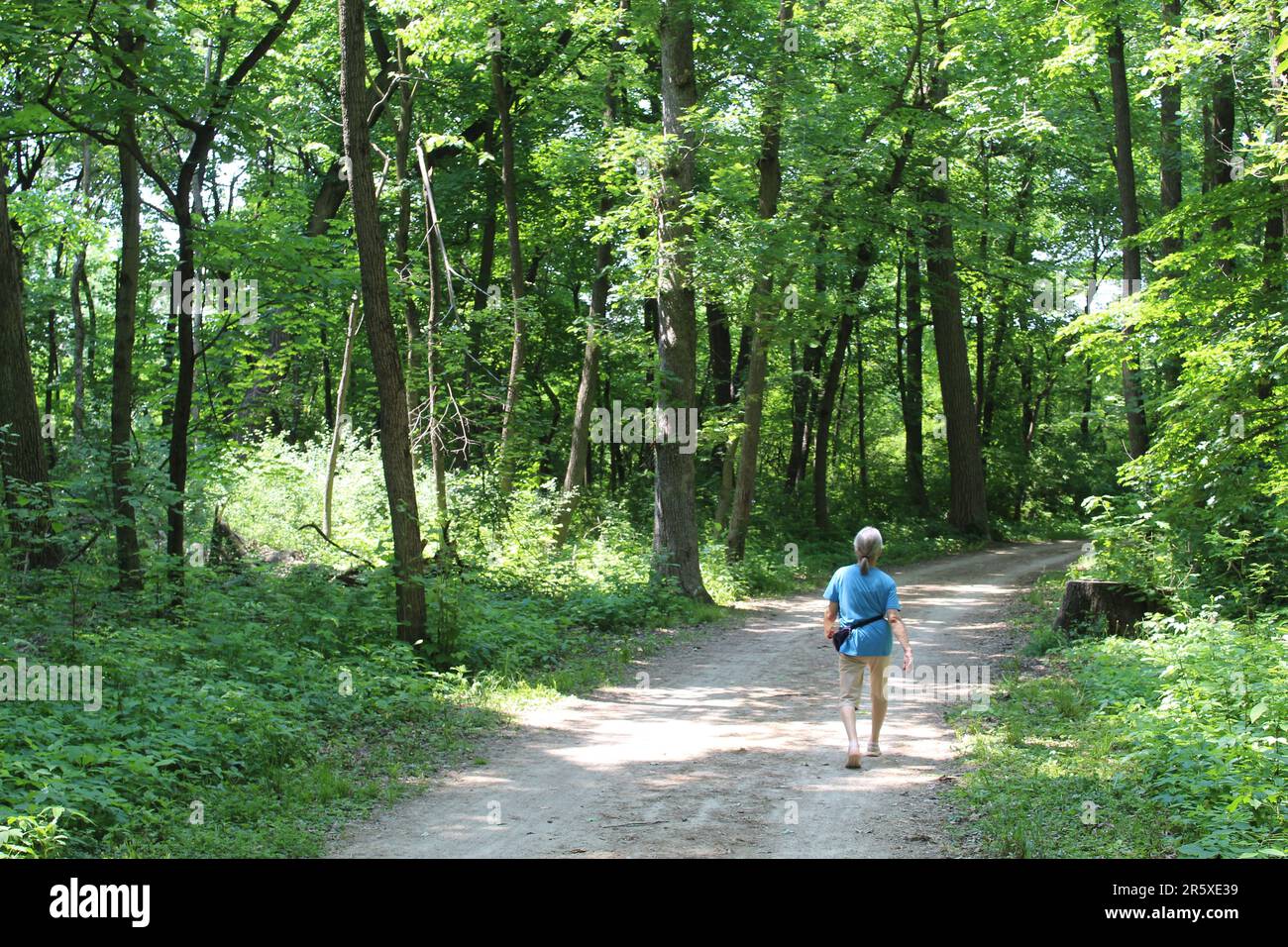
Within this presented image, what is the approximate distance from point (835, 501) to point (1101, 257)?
54.8 feet

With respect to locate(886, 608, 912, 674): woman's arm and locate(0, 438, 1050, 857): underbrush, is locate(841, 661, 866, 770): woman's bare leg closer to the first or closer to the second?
locate(886, 608, 912, 674): woman's arm

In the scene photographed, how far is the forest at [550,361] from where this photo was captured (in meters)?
7.85

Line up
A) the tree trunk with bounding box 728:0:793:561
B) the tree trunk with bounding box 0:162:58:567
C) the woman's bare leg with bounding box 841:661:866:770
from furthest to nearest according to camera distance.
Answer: the tree trunk with bounding box 728:0:793:561, the tree trunk with bounding box 0:162:58:567, the woman's bare leg with bounding box 841:661:866:770

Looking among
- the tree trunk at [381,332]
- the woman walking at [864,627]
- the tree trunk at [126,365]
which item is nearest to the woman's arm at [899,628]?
the woman walking at [864,627]

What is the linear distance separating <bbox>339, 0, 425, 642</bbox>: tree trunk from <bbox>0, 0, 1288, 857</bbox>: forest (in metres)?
0.05

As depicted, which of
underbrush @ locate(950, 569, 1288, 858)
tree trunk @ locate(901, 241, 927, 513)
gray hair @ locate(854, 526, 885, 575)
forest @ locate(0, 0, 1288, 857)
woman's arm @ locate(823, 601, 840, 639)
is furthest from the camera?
tree trunk @ locate(901, 241, 927, 513)

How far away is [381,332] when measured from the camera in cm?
1159

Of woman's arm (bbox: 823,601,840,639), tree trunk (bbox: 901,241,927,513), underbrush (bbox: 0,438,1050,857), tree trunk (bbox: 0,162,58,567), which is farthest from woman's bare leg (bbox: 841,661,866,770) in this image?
tree trunk (bbox: 901,241,927,513)

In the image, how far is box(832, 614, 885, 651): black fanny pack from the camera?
27.0ft

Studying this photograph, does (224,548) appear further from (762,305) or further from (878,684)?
(878,684)

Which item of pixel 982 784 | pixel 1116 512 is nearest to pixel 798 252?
pixel 1116 512

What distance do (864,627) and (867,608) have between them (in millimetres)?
152

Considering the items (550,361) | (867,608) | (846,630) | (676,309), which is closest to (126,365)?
(676,309)
